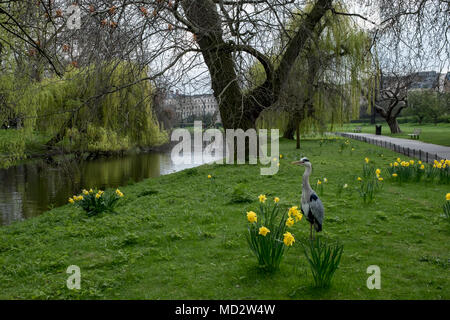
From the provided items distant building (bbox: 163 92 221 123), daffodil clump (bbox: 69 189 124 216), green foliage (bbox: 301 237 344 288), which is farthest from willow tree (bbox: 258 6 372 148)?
green foliage (bbox: 301 237 344 288)

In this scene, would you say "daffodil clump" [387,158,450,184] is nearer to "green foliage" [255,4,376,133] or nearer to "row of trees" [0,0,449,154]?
"row of trees" [0,0,449,154]

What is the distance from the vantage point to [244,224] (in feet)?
17.8

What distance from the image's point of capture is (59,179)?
10.3m

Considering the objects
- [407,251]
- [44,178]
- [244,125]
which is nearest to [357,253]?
[407,251]

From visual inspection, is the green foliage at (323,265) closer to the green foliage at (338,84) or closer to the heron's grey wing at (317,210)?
the heron's grey wing at (317,210)

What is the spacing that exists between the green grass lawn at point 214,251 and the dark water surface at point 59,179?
2.46 m

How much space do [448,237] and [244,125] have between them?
26.7ft

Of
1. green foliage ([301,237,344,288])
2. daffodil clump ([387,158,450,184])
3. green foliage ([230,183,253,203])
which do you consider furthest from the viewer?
daffodil clump ([387,158,450,184])

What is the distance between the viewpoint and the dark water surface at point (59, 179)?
397 inches

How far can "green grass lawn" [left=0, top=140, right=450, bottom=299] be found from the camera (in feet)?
11.2

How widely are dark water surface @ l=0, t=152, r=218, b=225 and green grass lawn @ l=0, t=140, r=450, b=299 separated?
2.46 meters

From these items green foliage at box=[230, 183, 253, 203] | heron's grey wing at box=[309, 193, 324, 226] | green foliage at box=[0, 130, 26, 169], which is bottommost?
green foliage at box=[230, 183, 253, 203]

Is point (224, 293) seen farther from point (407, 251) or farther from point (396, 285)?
point (407, 251)

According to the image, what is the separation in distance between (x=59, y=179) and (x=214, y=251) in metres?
7.31
